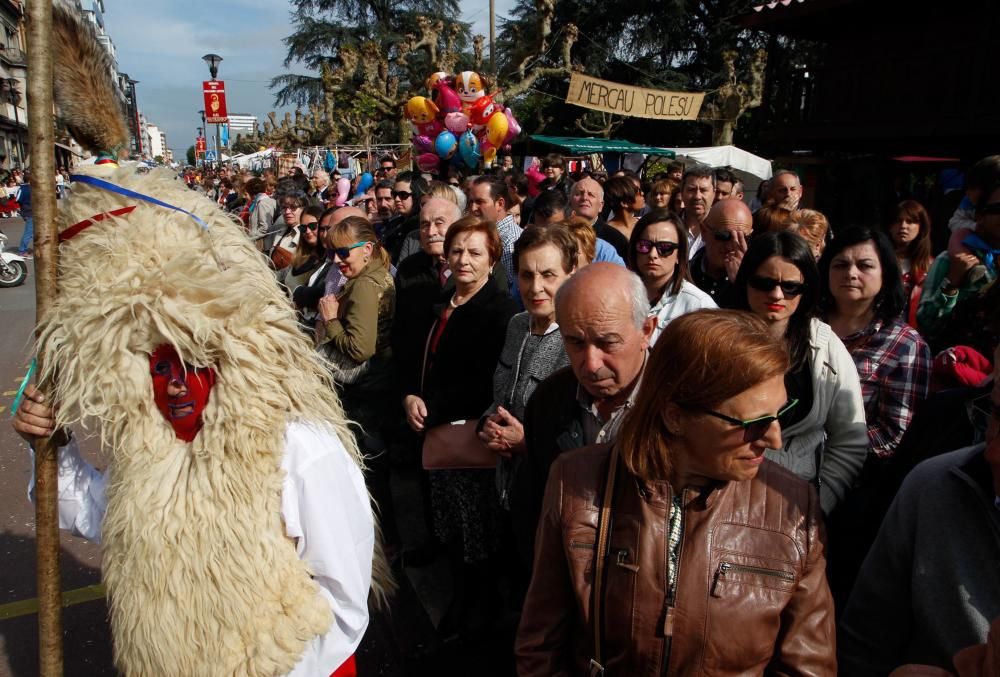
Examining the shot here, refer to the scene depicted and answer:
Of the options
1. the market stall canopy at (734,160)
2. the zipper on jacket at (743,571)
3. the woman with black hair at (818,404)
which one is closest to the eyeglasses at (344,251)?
the woman with black hair at (818,404)

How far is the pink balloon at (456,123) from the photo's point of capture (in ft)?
29.8

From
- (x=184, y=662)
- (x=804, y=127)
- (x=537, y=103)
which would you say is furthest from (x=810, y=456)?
(x=537, y=103)

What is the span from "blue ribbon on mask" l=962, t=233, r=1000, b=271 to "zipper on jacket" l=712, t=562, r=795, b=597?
225 cm

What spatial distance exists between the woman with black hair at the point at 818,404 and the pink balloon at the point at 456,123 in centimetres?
734

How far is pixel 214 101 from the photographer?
22.2 metres

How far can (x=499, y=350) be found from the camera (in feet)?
10.4

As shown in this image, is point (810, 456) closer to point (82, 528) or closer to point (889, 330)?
point (889, 330)

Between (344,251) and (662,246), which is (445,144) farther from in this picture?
(662,246)

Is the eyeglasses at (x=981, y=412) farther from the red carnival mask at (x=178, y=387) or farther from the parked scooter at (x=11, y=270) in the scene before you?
the parked scooter at (x=11, y=270)

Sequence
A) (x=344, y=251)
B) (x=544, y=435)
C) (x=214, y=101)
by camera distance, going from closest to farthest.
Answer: (x=544, y=435)
(x=344, y=251)
(x=214, y=101)

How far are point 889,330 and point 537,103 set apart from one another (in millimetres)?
26481

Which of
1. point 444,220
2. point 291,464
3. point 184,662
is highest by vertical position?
point 444,220

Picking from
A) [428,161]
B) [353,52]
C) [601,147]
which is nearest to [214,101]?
[353,52]

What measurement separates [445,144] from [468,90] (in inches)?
40.0
